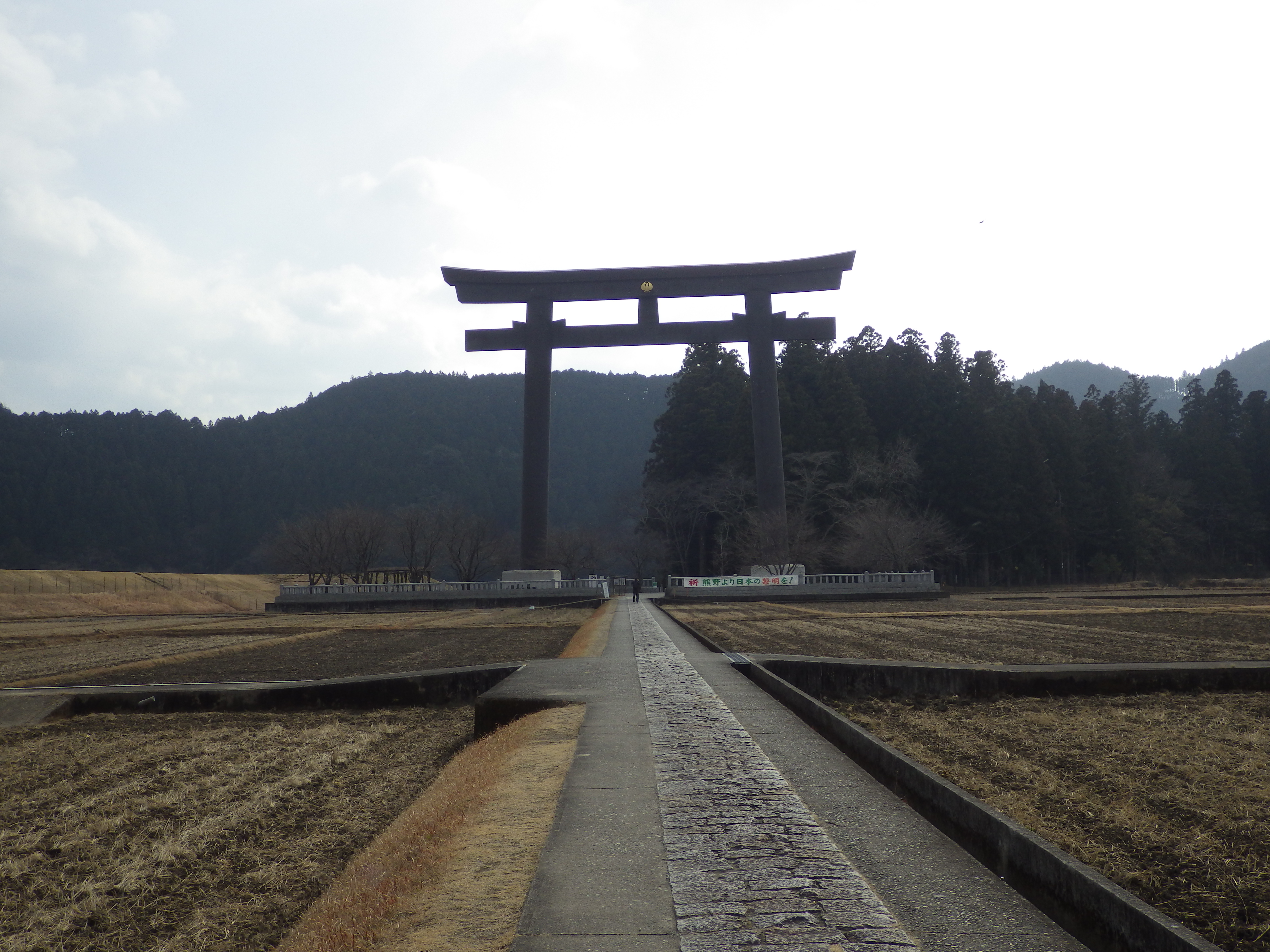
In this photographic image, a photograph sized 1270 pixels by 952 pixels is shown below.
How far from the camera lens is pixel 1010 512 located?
199 feet

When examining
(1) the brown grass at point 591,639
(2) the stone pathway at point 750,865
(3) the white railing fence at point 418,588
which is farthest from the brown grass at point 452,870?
(3) the white railing fence at point 418,588

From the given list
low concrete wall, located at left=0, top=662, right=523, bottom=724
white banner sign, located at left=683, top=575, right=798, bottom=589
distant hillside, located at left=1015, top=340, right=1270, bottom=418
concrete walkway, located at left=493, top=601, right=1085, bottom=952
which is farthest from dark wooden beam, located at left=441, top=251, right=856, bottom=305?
distant hillside, located at left=1015, top=340, right=1270, bottom=418

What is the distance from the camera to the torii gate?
4000cm

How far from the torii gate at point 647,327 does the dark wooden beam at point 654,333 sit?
4 centimetres

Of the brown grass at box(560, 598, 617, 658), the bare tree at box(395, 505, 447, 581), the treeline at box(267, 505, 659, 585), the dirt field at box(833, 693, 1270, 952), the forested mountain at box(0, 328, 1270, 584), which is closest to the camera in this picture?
the dirt field at box(833, 693, 1270, 952)

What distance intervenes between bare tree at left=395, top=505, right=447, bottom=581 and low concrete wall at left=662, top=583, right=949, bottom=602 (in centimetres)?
2390

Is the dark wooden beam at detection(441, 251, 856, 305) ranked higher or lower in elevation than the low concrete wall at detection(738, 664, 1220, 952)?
higher

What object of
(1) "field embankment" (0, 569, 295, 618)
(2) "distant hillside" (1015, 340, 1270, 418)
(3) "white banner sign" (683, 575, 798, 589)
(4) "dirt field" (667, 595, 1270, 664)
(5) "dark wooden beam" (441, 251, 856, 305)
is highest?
(2) "distant hillside" (1015, 340, 1270, 418)

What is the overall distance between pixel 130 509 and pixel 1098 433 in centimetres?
10072

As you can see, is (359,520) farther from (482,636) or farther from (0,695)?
(0,695)

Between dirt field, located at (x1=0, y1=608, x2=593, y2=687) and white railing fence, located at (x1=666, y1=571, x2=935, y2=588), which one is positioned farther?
white railing fence, located at (x1=666, y1=571, x2=935, y2=588)

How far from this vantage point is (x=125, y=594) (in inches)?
2163

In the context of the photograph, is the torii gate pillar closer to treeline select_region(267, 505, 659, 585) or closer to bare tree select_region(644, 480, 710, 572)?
treeline select_region(267, 505, 659, 585)

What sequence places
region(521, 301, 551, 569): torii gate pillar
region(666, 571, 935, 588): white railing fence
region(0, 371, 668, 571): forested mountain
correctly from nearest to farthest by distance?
region(666, 571, 935, 588): white railing fence
region(521, 301, 551, 569): torii gate pillar
region(0, 371, 668, 571): forested mountain
